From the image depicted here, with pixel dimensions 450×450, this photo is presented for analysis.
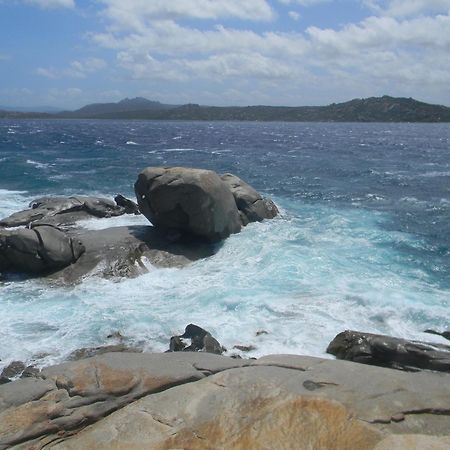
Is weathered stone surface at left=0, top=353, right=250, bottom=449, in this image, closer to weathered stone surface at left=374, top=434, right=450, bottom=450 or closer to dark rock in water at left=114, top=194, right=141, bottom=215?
weathered stone surface at left=374, top=434, right=450, bottom=450

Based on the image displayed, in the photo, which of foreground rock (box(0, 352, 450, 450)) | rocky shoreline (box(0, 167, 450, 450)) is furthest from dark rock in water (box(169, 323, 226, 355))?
foreground rock (box(0, 352, 450, 450))

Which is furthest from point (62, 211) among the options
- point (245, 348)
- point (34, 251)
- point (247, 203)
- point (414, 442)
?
point (414, 442)

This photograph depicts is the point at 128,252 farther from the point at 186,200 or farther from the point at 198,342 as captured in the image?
the point at 198,342

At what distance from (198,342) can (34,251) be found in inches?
333

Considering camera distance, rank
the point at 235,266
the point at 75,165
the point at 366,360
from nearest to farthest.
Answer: the point at 366,360 → the point at 235,266 → the point at 75,165

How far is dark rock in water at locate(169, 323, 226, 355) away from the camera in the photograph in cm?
1278

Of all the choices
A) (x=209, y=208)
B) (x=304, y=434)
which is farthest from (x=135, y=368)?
(x=209, y=208)

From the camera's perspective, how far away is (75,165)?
166ft

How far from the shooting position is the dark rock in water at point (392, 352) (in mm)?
11672

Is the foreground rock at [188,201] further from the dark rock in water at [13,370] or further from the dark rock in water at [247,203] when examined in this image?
the dark rock in water at [13,370]

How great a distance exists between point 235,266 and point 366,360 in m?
8.18

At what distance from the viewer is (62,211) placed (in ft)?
82.7

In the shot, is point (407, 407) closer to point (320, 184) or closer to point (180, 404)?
point (180, 404)

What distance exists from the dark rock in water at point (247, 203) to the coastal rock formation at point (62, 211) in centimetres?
623
